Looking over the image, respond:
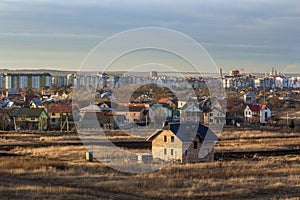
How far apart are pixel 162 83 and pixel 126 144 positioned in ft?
166

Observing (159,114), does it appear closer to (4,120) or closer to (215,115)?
(215,115)

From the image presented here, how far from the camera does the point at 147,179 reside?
54.9 feet

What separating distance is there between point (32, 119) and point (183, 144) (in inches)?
857

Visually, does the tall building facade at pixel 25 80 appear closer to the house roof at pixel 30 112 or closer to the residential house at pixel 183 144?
the house roof at pixel 30 112

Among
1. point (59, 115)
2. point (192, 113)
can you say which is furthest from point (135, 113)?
point (59, 115)

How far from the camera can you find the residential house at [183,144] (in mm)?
21016

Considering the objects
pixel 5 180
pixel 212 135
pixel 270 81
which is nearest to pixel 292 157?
pixel 212 135

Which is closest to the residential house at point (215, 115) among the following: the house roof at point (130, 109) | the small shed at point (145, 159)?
the house roof at point (130, 109)

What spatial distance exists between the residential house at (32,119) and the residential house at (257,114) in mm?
18933

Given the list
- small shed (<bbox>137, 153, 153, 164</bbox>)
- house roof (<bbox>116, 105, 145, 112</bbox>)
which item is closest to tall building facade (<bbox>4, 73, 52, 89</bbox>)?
house roof (<bbox>116, 105, 145, 112</bbox>)

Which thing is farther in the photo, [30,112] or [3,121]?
[30,112]

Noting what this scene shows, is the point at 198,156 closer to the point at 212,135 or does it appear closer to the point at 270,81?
the point at 212,135

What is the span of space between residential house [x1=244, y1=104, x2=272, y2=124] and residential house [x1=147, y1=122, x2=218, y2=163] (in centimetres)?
2638

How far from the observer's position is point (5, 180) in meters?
15.5
